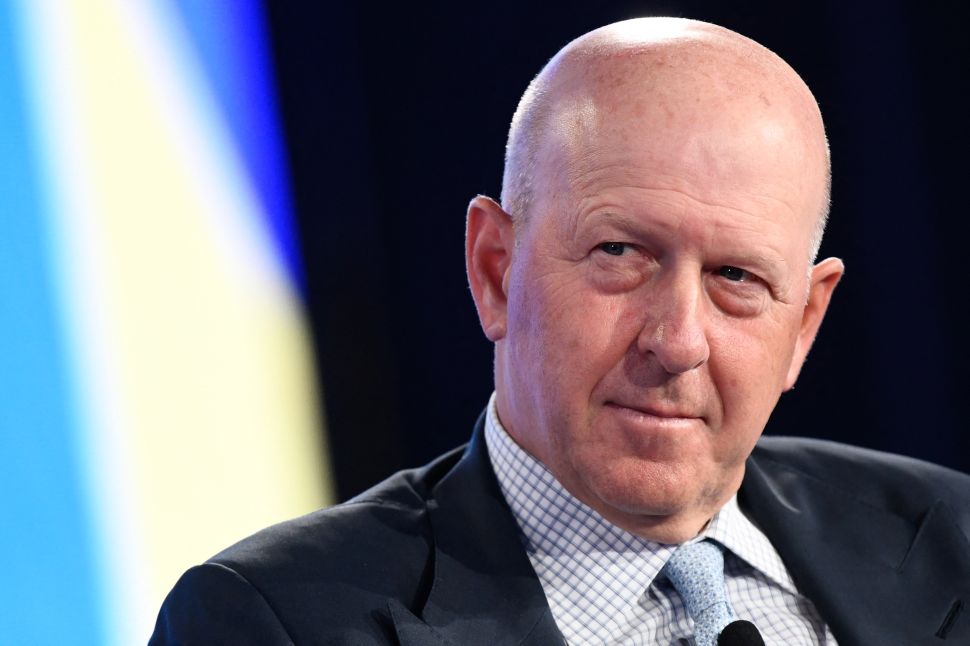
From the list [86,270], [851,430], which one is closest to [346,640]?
[86,270]

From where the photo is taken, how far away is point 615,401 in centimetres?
195

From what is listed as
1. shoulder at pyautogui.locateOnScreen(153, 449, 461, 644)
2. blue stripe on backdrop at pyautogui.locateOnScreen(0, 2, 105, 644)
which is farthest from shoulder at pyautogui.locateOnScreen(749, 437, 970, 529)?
blue stripe on backdrop at pyautogui.locateOnScreen(0, 2, 105, 644)

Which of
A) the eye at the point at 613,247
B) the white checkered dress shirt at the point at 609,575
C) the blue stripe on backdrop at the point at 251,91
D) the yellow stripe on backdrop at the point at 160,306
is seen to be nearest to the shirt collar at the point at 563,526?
the white checkered dress shirt at the point at 609,575

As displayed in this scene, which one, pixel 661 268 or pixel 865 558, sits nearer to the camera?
pixel 661 268

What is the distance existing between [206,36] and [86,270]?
0.60m

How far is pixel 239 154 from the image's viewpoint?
288 cm

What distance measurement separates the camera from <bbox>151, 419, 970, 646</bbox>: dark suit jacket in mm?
1918

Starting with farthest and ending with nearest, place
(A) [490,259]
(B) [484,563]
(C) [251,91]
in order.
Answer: (C) [251,91]
(A) [490,259]
(B) [484,563]

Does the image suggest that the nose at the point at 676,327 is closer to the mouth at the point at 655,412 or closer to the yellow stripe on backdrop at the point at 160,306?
the mouth at the point at 655,412

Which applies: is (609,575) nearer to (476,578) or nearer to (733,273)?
(476,578)

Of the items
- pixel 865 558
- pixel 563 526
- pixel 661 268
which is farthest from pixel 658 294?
pixel 865 558

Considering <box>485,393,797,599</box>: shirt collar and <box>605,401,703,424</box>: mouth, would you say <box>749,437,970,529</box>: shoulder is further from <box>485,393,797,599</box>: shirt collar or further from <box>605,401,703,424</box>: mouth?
<box>605,401,703,424</box>: mouth

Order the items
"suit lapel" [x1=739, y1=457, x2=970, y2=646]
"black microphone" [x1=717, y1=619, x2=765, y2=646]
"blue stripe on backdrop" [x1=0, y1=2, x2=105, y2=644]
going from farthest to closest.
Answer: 1. "blue stripe on backdrop" [x1=0, y1=2, x2=105, y2=644]
2. "suit lapel" [x1=739, y1=457, x2=970, y2=646]
3. "black microphone" [x1=717, y1=619, x2=765, y2=646]

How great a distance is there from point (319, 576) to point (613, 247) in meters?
0.66
